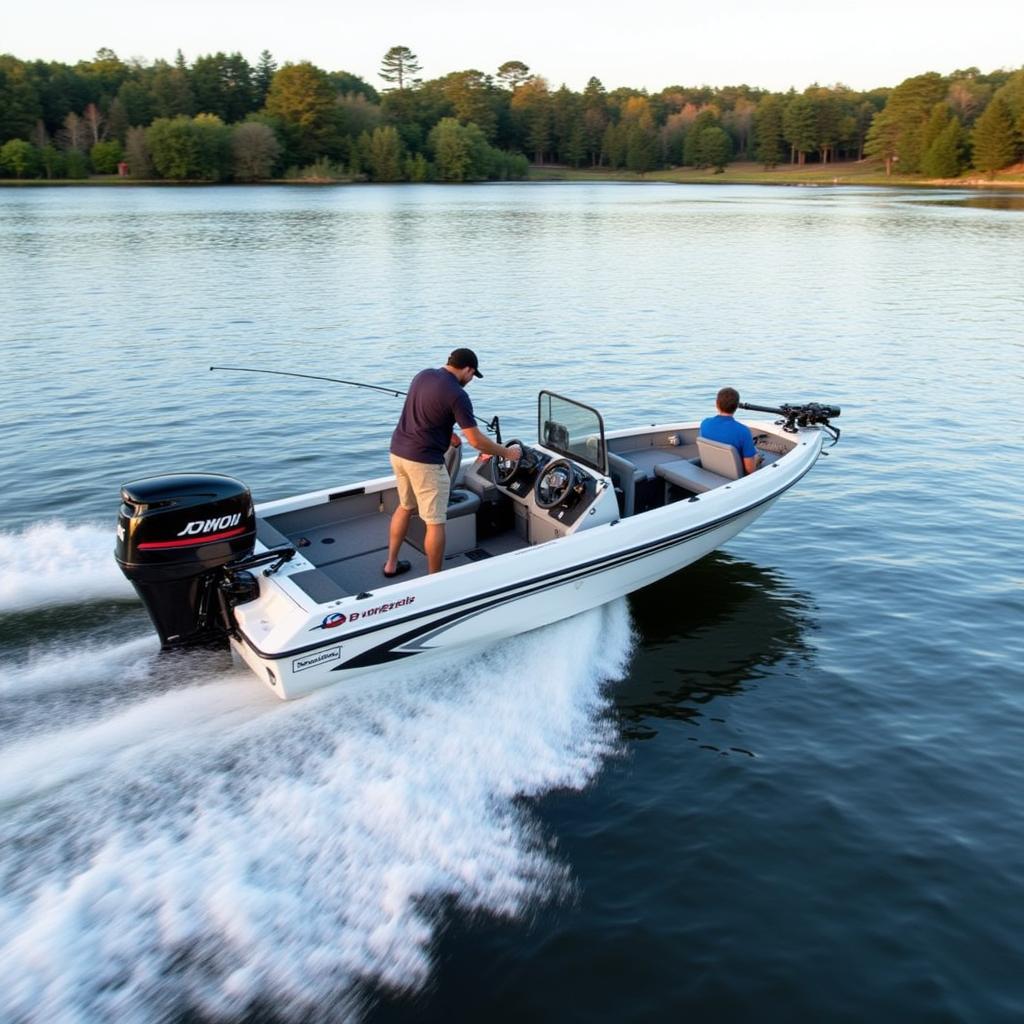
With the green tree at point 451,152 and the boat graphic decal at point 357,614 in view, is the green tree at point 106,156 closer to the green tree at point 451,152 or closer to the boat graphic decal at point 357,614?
the green tree at point 451,152

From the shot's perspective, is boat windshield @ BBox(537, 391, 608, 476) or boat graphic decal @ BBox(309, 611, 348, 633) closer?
boat graphic decal @ BBox(309, 611, 348, 633)

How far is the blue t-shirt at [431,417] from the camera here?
21.9 ft

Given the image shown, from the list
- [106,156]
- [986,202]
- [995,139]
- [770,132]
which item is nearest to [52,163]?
[106,156]

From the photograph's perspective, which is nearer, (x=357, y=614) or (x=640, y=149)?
(x=357, y=614)

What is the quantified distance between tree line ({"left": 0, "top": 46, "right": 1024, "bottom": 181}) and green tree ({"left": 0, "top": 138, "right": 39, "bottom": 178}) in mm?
141

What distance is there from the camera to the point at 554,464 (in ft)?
25.5

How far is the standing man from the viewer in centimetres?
670

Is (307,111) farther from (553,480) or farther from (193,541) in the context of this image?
(193,541)

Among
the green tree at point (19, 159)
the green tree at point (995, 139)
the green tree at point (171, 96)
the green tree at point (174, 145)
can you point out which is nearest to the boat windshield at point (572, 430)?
the green tree at point (174, 145)

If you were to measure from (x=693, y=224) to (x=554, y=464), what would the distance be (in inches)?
1879

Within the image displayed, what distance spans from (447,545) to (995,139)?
341 feet

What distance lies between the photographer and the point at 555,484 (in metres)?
7.81

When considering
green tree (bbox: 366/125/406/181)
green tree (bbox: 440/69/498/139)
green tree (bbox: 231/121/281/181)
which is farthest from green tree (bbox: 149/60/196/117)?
green tree (bbox: 440/69/498/139)

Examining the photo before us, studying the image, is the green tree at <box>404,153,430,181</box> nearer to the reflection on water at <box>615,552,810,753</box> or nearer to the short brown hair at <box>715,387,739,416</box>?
the reflection on water at <box>615,552,810,753</box>
